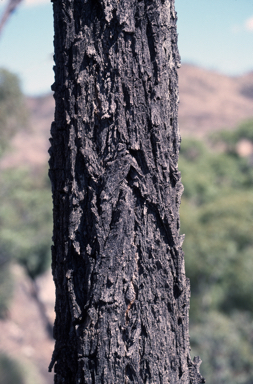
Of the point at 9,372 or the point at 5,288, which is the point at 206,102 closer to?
the point at 5,288

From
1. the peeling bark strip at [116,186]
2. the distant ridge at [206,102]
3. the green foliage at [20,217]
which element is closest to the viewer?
the peeling bark strip at [116,186]

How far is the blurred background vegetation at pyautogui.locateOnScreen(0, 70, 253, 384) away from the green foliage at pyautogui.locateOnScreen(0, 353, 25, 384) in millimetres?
17

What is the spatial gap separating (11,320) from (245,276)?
8046 mm

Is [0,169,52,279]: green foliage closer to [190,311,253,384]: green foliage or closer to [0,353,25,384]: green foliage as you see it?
[0,353,25,384]: green foliage

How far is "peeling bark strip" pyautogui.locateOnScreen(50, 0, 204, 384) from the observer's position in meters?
1.17

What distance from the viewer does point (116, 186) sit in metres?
1.19

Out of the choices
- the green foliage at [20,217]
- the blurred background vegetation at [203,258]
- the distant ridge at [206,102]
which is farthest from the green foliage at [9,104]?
the distant ridge at [206,102]

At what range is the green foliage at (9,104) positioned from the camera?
10844 millimetres

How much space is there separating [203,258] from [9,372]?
658 cm

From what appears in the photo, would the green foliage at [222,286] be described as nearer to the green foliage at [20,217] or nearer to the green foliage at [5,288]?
the green foliage at [20,217]

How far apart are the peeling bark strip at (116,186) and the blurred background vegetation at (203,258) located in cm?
746

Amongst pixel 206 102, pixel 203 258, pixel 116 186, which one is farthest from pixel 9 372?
pixel 206 102

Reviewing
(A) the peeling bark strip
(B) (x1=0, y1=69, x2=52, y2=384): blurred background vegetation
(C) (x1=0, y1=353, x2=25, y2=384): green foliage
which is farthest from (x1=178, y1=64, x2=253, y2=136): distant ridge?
(A) the peeling bark strip

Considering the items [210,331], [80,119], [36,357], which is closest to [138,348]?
[80,119]
